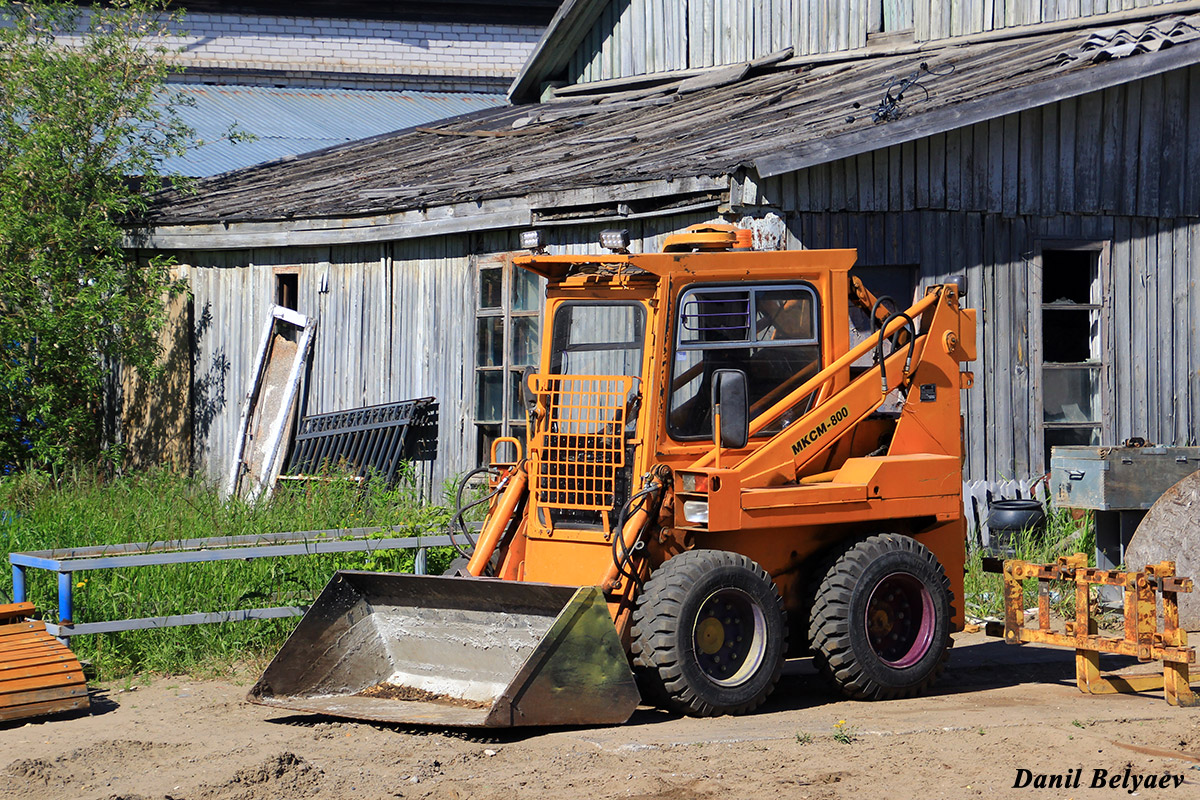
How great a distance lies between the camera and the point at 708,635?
7.05 metres

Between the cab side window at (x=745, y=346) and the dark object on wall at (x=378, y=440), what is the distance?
239 inches

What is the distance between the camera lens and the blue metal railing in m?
8.18

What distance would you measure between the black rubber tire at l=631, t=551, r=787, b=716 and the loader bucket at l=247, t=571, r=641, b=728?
0.87 feet

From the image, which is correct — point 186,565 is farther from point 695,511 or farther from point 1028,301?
point 1028,301

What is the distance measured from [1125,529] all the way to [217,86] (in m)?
18.8

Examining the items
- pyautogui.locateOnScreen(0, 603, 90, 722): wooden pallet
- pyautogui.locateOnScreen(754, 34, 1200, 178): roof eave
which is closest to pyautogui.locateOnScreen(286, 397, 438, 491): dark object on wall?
pyautogui.locateOnScreen(754, 34, 1200, 178): roof eave

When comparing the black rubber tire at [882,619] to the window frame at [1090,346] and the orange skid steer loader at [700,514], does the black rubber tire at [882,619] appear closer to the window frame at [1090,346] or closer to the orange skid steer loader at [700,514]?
the orange skid steer loader at [700,514]

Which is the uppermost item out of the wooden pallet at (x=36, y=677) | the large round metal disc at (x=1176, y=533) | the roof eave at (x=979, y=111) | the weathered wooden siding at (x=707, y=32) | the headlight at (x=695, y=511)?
the weathered wooden siding at (x=707, y=32)

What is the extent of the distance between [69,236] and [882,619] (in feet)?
33.0

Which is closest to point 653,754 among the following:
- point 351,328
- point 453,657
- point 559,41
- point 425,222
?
point 453,657

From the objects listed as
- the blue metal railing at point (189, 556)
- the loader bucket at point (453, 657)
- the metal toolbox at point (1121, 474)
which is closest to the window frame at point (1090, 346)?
the metal toolbox at point (1121, 474)

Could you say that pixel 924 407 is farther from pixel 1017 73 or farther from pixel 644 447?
pixel 1017 73

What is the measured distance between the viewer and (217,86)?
24.5m

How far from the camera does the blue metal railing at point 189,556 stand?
8.18 meters
